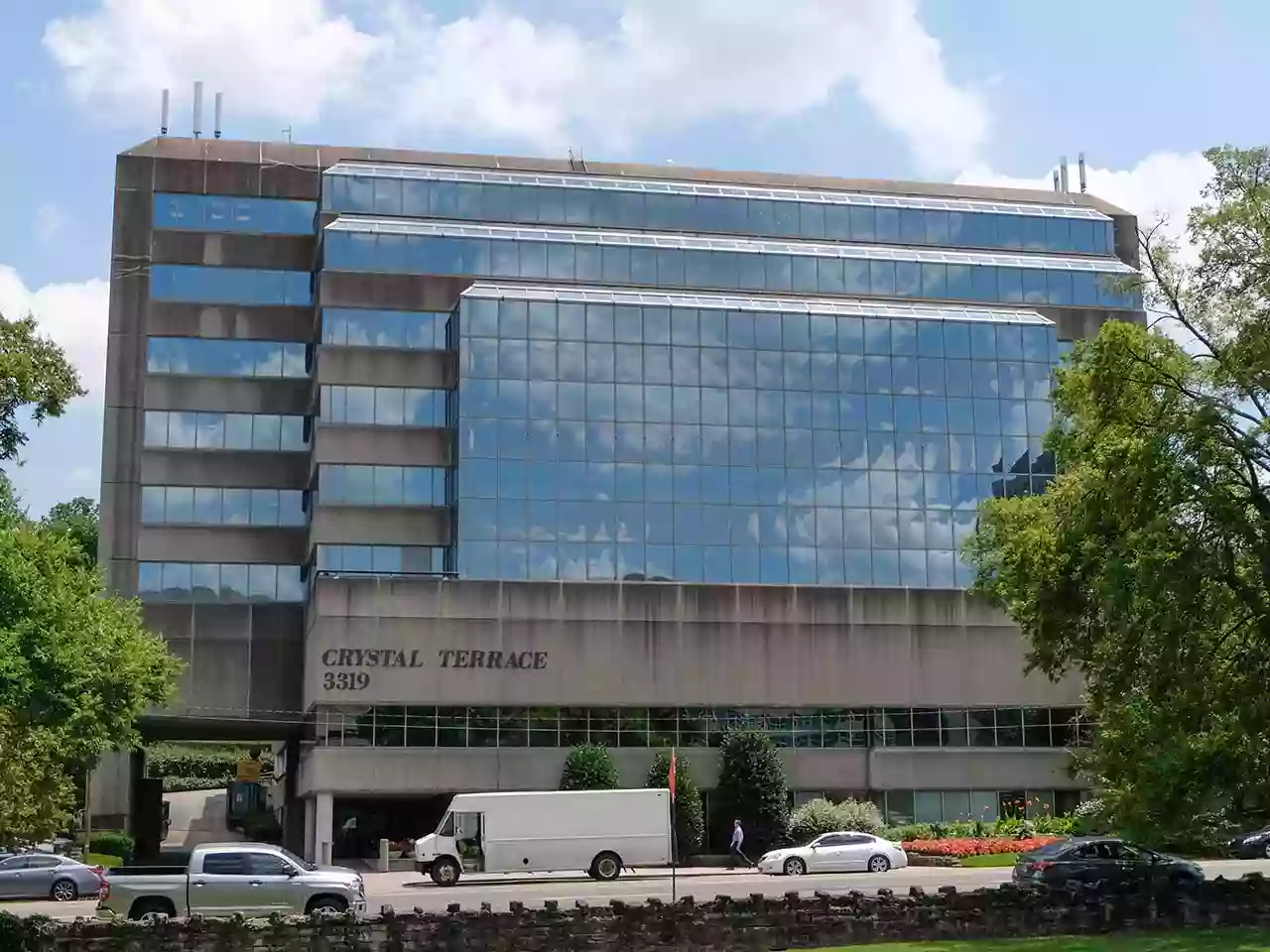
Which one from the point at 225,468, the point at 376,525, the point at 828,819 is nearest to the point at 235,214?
the point at 225,468

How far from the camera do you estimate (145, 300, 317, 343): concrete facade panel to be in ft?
229

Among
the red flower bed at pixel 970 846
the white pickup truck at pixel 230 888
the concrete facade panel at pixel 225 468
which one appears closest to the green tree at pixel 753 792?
the red flower bed at pixel 970 846

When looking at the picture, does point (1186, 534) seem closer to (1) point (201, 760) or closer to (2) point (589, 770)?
(2) point (589, 770)

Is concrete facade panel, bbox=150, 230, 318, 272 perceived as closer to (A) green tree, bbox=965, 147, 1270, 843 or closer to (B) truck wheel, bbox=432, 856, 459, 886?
(B) truck wheel, bbox=432, 856, 459, 886

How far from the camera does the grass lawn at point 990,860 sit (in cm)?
4668

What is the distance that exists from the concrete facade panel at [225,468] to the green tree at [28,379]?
47.3 meters

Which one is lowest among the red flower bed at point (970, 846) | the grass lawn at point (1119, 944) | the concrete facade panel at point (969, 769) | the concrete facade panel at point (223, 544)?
the grass lawn at point (1119, 944)

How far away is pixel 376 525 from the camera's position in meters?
65.4

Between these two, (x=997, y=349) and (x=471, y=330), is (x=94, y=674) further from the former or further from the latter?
(x=997, y=349)

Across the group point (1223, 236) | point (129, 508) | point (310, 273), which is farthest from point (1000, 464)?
point (1223, 236)

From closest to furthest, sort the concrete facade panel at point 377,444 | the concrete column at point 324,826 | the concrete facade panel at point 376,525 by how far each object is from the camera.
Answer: the concrete column at point 324,826, the concrete facade panel at point 376,525, the concrete facade panel at point 377,444

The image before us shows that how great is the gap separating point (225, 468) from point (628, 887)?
3623cm

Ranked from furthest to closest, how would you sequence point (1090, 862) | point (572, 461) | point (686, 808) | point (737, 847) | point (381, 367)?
point (381, 367) < point (572, 461) < point (686, 808) < point (737, 847) < point (1090, 862)

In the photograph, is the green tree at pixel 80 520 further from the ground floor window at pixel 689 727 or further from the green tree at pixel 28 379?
the green tree at pixel 28 379
